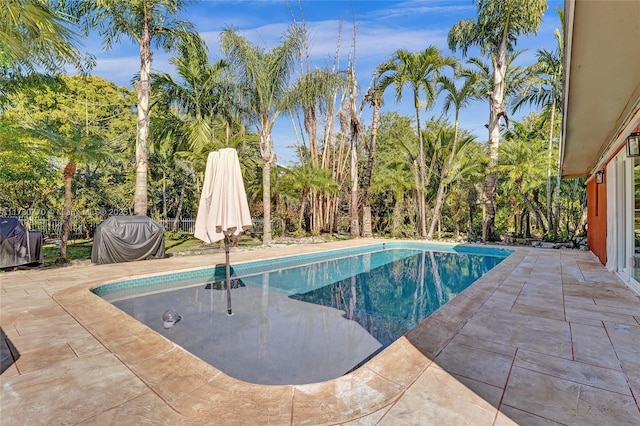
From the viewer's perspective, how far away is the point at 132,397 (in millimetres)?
2281

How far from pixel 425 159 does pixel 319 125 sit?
550 centimetres

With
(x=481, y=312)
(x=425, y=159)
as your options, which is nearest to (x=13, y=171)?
(x=481, y=312)

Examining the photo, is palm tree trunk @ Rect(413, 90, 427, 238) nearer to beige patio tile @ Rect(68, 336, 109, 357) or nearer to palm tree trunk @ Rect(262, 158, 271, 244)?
palm tree trunk @ Rect(262, 158, 271, 244)

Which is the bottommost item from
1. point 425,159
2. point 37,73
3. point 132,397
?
point 132,397

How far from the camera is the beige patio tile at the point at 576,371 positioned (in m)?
2.41

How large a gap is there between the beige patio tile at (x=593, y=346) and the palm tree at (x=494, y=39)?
425 inches

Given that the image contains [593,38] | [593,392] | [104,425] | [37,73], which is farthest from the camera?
[37,73]

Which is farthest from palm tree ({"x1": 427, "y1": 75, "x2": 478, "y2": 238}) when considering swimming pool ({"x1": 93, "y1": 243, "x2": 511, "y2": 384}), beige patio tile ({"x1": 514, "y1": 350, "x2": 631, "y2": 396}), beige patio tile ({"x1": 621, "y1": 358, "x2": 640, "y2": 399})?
beige patio tile ({"x1": 514, "y1": 350, "x2": 631, "y2": 396})

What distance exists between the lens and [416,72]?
12906 millimetres

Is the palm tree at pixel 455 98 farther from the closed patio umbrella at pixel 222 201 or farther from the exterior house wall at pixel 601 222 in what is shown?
the closed patio umbrella at pixel 222 201

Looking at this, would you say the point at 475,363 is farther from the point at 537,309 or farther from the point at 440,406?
the point at 537,309

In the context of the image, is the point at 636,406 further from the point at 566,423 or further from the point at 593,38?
the point at 593,38

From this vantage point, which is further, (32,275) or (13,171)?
(13,171)

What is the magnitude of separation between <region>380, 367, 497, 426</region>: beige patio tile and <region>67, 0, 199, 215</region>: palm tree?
9.60 meters
